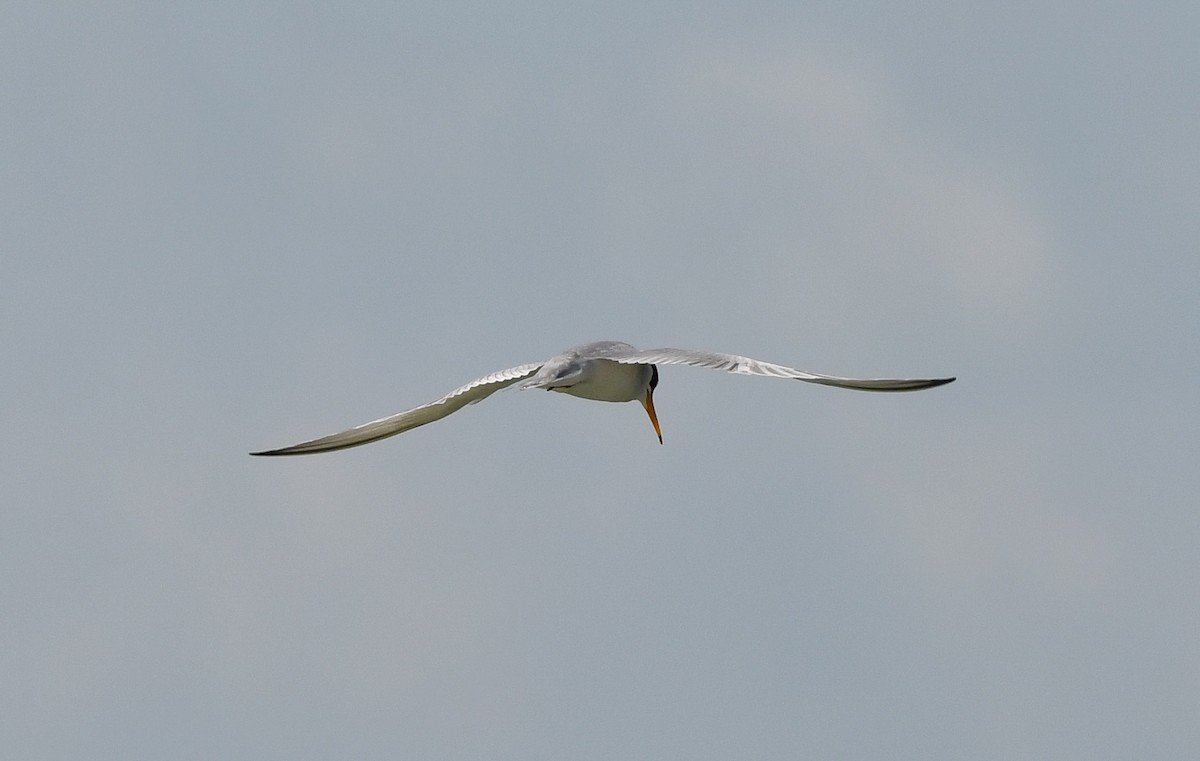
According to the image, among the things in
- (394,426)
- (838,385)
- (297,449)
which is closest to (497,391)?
(394,426)

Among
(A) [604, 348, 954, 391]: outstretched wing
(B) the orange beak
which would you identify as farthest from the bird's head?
(A) [604, 348, 954, 391]: outstretched wing

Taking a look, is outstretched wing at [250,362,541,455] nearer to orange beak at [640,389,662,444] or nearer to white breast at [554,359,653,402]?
white breast at [554,359,653,402]

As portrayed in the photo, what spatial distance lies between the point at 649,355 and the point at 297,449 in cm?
452

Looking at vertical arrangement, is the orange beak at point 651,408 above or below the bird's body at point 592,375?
below

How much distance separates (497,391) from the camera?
2255cm

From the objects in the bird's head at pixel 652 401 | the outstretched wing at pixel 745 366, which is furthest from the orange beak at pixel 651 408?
the outstretched wing at pixel 745 366

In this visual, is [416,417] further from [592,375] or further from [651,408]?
[651,408]

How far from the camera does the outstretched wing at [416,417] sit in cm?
2042

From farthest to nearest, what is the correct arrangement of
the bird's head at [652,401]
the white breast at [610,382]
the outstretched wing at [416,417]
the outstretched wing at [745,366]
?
the bird's head at [652,401], the white breast at [610,382], the outstretched wing at [416,417], the outstretched wing at [745,366]

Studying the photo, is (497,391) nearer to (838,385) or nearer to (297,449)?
(297,449)

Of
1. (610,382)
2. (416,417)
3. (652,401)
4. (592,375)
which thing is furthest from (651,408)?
(416,417)

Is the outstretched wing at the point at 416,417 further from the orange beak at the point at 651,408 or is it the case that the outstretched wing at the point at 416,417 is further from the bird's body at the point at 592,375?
the orange beak at the point at 651,408

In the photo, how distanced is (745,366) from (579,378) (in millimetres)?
2613

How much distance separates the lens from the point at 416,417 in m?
21.4
